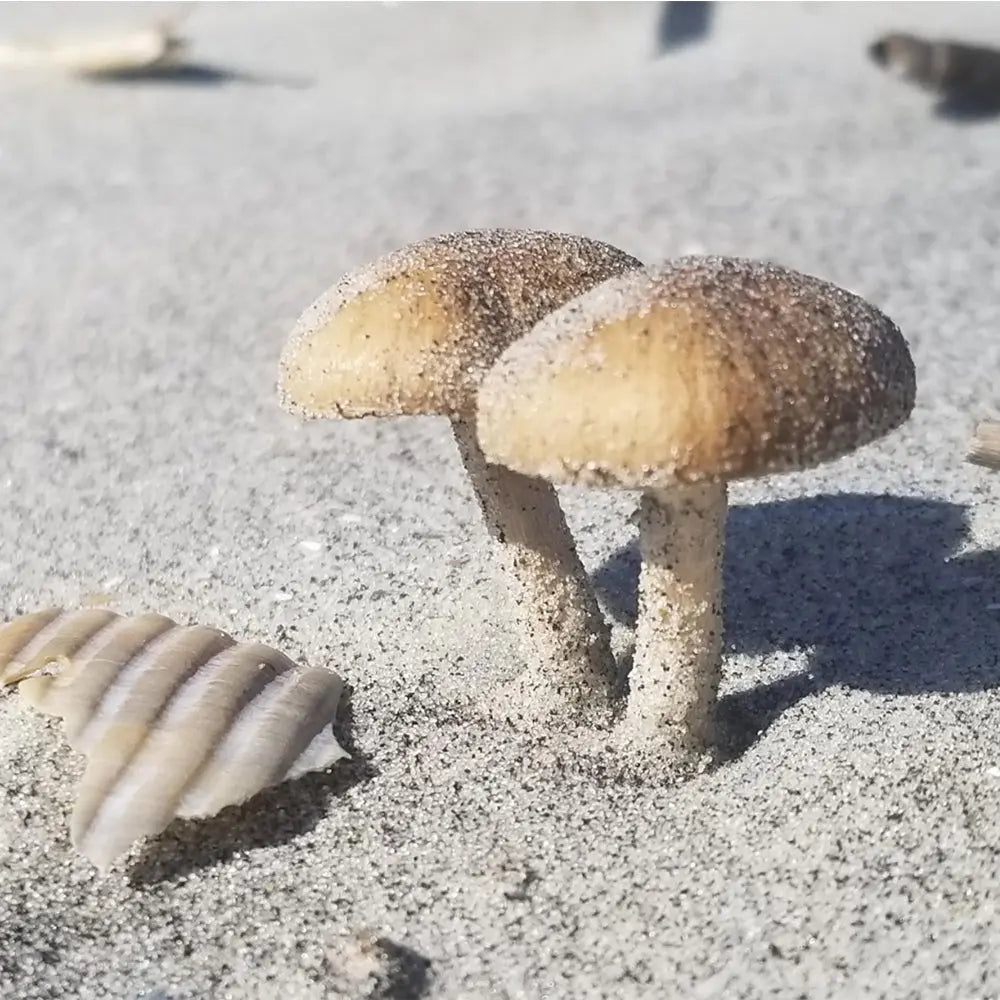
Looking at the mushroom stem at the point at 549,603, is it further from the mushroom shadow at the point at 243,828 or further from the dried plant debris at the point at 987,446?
the dried plant debris at the point at 987,446

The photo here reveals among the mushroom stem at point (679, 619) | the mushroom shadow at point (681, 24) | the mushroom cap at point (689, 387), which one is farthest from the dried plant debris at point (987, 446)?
the mushroom shadow at point (681, 24)

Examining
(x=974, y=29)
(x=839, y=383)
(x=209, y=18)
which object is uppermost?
(x=839, y=383)

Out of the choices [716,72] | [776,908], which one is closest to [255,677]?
[776,908]

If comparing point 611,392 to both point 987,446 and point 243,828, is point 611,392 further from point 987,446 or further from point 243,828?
point 987,446

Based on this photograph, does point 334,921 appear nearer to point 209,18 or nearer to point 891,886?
point 891,886

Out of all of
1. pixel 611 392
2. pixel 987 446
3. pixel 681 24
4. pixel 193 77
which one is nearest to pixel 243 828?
pixel 611 392

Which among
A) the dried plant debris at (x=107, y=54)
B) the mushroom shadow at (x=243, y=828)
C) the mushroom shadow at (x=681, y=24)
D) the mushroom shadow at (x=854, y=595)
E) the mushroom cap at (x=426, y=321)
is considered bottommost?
the dried plant debris at (x=107, y=54)
